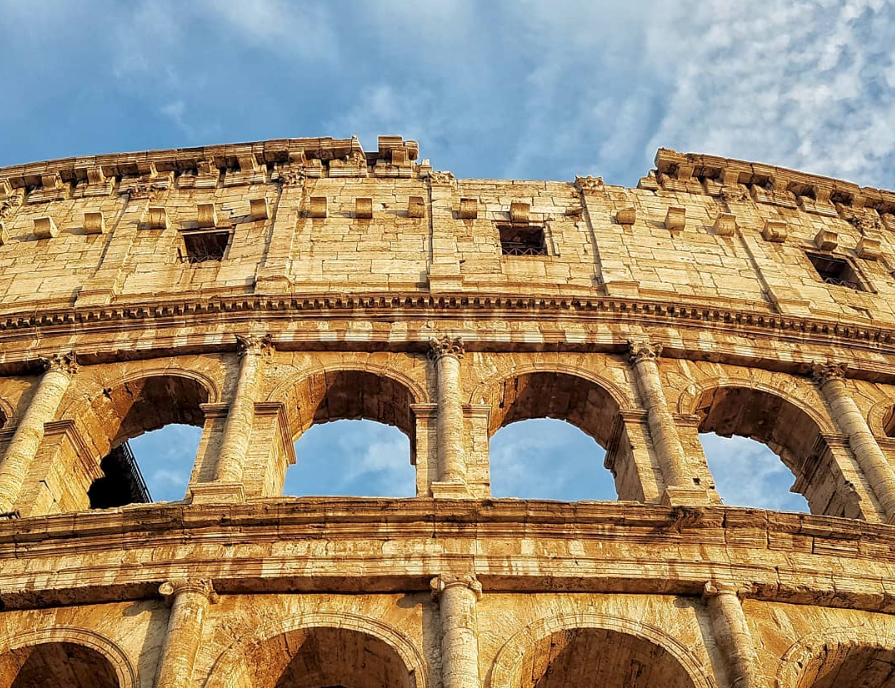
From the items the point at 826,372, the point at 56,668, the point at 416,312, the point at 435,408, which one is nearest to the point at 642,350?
the point at 826,372

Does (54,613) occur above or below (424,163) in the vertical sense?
below

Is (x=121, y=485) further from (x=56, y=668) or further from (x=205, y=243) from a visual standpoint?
(x=56, y=668)

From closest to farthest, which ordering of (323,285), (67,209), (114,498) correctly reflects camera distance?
(323,285), (114,498), (67,209)

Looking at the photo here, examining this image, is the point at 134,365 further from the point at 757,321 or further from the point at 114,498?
the point at 757,321

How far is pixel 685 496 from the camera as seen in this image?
13.8 metres

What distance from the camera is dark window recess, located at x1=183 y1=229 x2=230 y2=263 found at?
21141mm

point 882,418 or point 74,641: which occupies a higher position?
point 882,418

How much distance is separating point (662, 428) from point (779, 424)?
9.28 feet

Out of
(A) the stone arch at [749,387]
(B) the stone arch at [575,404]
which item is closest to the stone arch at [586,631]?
(B) the stone arch at [575,404]

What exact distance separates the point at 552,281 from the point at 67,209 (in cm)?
1070

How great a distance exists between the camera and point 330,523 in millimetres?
13008

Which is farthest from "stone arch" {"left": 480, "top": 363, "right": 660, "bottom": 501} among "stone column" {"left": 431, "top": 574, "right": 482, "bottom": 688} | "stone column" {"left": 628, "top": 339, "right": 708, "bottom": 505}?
"stone column" {"left": 431, "top": 574, "right": 482, "bottom": 688}

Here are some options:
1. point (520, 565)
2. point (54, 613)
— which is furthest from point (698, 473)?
point (54, 613)

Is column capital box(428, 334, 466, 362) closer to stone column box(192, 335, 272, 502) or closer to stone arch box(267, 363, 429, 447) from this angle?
stone arch box(267, 363, 429, 447)
